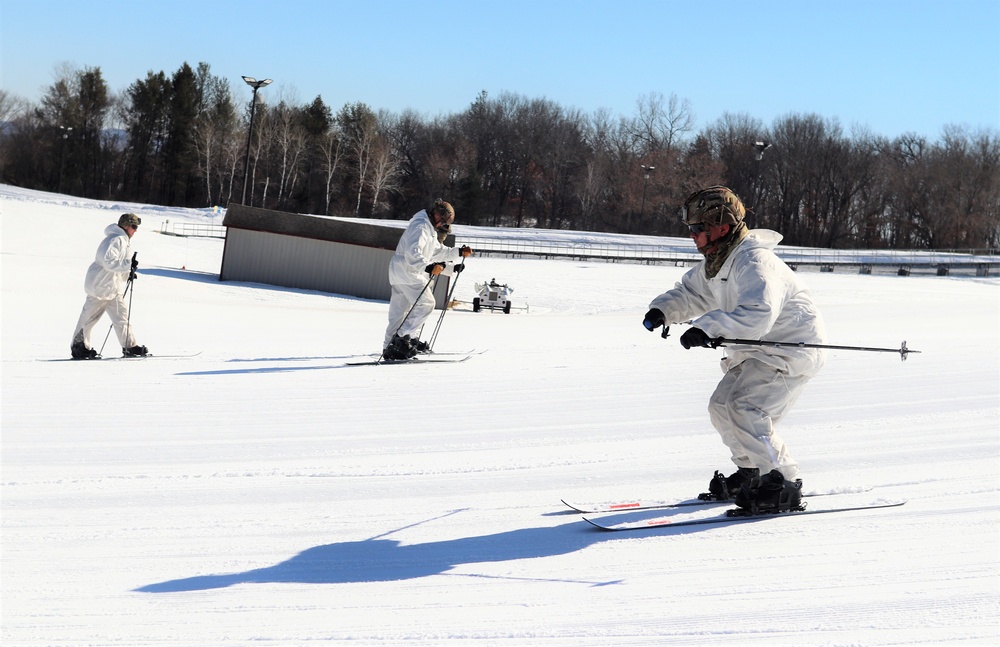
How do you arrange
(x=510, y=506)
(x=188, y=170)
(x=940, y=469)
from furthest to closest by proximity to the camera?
(x=188, y=170) → (x=940, y=469) → (x=510, y=506)

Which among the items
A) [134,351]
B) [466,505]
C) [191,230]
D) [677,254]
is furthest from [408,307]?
[677,254]

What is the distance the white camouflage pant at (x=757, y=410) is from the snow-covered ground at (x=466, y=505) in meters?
0.39

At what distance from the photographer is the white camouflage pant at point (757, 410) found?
4.93 meters

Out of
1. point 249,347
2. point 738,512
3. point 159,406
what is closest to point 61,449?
point 159,406

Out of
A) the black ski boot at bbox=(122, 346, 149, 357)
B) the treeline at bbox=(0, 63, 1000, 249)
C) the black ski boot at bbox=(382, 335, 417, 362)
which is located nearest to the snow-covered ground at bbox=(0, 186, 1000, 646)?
the black ski boot at bbox=(122, 346, 149, 357)

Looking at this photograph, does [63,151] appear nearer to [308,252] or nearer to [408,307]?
[308,252]

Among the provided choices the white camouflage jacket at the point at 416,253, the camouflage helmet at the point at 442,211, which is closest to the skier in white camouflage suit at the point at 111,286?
the white camouflage jacket at the point at 416,253

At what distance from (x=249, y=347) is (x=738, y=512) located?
32.9 feet

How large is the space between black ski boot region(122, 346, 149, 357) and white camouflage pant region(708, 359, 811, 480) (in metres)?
9.03

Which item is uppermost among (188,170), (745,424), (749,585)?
(188,170)

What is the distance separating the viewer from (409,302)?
11.8 meters

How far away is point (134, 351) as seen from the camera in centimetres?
1199

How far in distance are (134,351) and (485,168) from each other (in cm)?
7745

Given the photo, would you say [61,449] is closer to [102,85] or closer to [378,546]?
[378,546]
